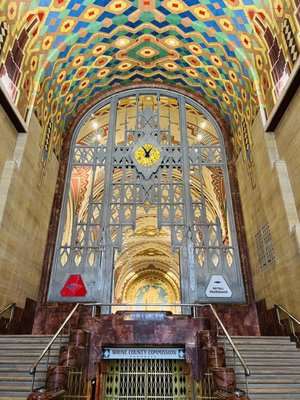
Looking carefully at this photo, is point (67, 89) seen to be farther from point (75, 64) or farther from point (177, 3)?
point (177, 3)

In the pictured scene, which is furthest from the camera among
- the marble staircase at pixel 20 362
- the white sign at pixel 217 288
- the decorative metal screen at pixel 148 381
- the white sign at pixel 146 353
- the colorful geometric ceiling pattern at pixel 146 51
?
the white sign at pixel 217 288

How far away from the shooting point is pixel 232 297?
833 centimetres

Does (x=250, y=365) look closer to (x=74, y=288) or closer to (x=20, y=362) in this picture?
(x=20, y=362)

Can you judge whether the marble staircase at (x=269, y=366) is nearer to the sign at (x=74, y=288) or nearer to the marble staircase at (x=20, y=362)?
the marble staircase at (x=20, y=362)

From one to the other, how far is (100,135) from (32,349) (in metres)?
7.89

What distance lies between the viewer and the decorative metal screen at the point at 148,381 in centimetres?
759

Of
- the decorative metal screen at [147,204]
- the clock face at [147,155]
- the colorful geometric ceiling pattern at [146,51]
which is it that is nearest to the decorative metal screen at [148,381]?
the decorative metal screen at [147,204]

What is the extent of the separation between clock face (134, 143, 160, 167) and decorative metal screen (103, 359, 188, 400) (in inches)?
223

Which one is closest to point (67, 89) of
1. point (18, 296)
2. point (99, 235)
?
point (99, 235)

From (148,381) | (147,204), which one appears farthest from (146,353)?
(147,204)

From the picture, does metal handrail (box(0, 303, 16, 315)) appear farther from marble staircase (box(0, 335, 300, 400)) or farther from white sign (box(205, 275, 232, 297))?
white sign (box(205, 275, 232, 297))

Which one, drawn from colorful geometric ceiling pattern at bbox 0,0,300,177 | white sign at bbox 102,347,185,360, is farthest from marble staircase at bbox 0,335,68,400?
colorful geometric ceiling pattern at bbox 0,0,300,177

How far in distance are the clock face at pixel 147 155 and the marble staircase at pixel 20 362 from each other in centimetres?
556

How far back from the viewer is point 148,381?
7629mm
